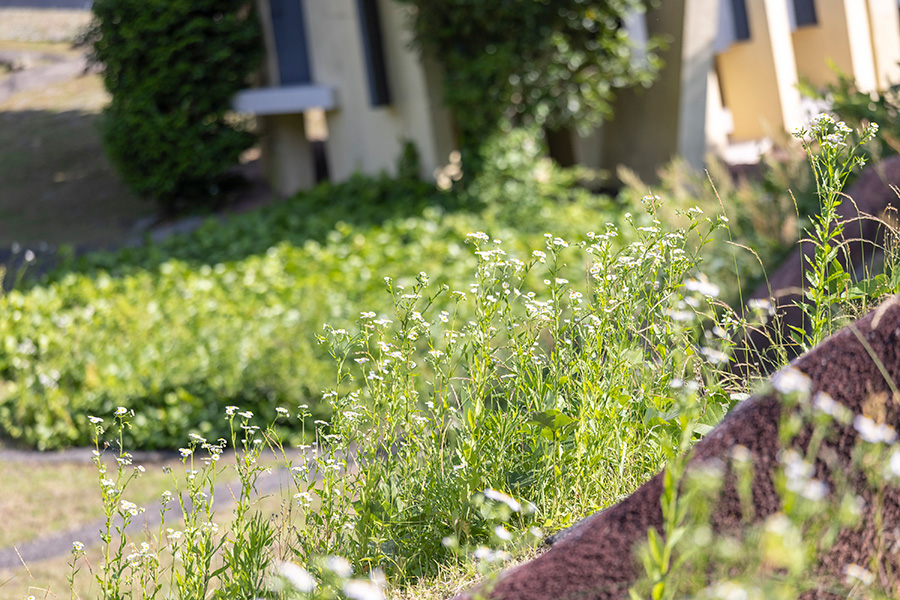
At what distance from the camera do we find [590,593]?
134 cm

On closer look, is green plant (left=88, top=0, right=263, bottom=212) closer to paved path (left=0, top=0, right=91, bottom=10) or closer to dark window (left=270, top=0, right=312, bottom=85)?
dark window (left=270, top=0, right=312, bottom=85)

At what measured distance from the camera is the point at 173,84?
1088 centimetres

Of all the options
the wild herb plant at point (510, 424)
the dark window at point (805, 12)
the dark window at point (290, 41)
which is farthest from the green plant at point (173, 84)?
the wild herb plant at point (510, 424)

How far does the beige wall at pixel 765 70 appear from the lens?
393 inches

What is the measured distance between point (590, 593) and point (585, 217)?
693 centimetres

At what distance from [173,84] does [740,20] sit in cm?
725

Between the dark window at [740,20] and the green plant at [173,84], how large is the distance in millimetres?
6230

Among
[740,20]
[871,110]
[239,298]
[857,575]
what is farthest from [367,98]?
[857,575]

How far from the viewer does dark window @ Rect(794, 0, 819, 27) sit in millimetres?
10836

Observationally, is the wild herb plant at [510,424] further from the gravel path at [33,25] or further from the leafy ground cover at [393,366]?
the gravel path at [33,25]

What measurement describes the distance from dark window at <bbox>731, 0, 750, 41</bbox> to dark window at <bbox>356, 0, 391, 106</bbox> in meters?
4.40

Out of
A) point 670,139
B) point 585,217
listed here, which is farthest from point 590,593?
point 670,139

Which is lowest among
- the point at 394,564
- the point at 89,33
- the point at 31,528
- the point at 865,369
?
the point at 31,528

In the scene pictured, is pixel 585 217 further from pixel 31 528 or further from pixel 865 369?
pixel 865 369
